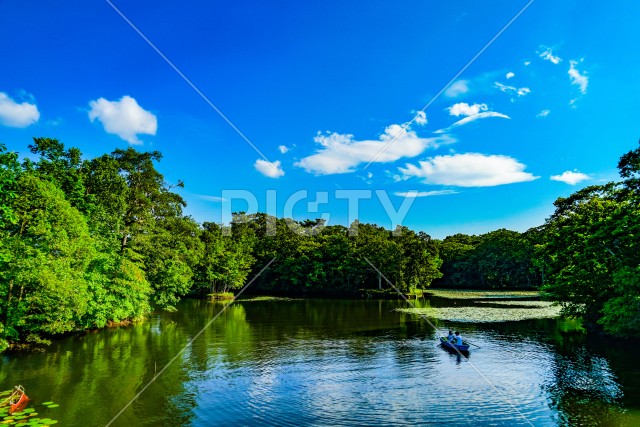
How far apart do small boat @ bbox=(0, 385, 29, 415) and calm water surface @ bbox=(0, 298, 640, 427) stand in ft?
2.86

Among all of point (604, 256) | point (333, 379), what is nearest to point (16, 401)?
point (333, 379)

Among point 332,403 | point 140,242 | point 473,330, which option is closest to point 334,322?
point 473,330

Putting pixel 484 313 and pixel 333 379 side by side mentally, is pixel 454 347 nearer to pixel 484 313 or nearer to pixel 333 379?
pixel 333 379

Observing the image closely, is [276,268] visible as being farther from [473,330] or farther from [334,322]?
[473,330]

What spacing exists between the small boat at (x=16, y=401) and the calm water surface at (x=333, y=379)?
871 mm

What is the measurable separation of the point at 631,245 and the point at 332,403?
77.3 feet

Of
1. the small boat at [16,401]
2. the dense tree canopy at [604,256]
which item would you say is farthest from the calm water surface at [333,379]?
the dense tree canopy at [604,256]

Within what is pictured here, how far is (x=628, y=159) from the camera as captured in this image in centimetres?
2633

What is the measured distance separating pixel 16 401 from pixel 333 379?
1348cm

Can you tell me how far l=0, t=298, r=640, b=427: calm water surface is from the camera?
1585cm

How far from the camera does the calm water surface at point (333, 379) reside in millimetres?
15852

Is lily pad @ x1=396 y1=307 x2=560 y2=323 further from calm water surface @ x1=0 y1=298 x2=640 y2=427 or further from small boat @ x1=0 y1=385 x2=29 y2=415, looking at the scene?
small boat @ x1=0 y1=385 x2=29 y2=415

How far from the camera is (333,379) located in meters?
20.4

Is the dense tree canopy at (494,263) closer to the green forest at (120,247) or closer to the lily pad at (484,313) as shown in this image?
the lily pad at (484,313)
